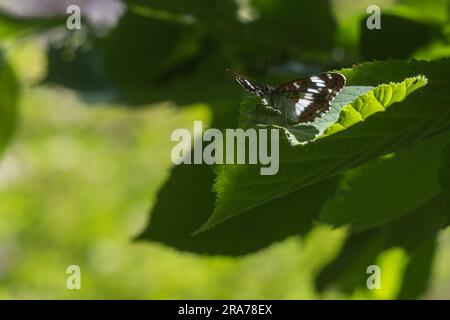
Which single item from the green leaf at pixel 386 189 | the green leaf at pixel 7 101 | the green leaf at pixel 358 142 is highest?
the green leaf at pixel 7 101

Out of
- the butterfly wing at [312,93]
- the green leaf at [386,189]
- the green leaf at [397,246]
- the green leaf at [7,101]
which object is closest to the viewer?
the butterfly wing at [312,93]

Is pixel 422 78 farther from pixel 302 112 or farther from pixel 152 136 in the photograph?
pixel 152 136

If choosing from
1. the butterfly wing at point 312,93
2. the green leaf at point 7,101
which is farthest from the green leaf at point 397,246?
the green leaf at point 7,101

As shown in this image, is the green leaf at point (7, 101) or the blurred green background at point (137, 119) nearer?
the blurred green background at point (137, 119)

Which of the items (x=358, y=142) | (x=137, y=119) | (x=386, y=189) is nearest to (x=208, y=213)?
(x=386, y=189)

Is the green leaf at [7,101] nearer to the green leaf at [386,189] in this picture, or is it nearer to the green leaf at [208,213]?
the green leaf at [208,213]

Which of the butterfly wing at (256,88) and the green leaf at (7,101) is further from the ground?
the green leaf at (7,101)
